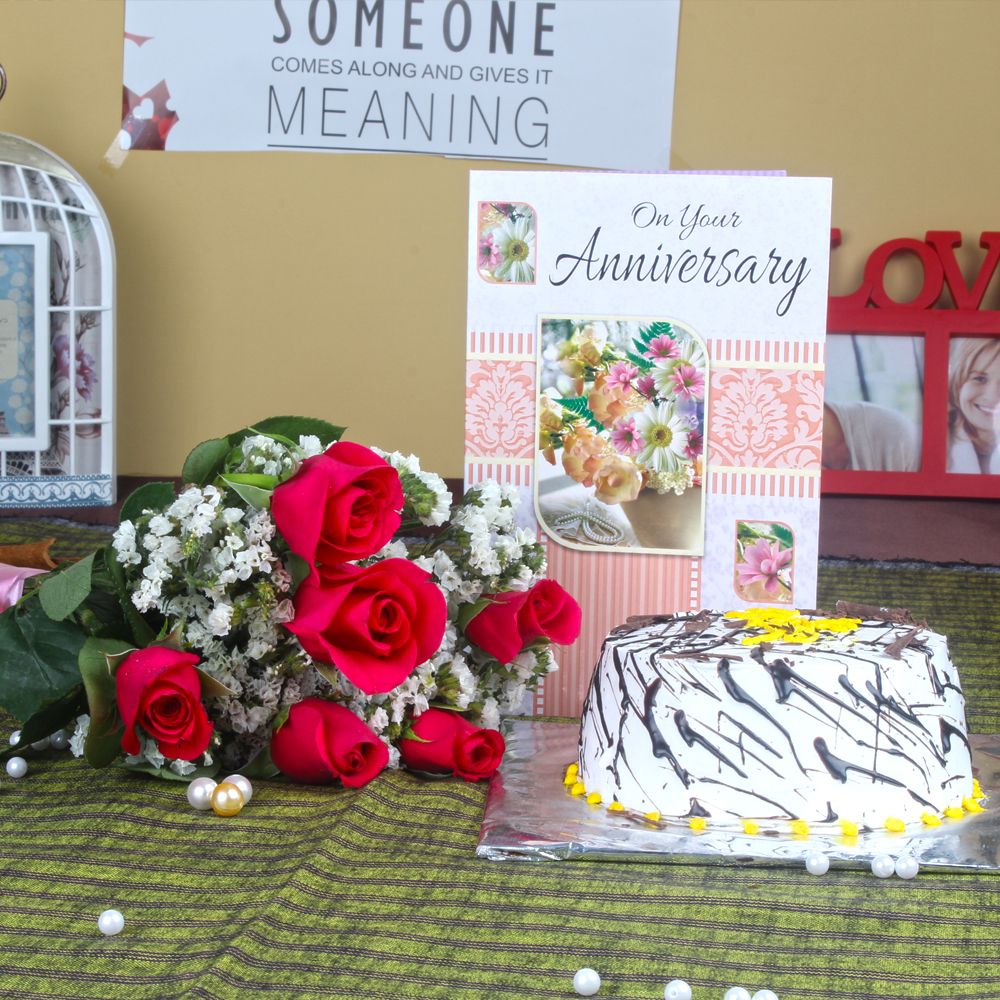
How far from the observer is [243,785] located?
77cm

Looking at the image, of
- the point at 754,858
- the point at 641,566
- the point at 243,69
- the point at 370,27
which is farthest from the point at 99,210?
the point at 754,858

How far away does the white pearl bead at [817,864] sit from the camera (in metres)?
0.66

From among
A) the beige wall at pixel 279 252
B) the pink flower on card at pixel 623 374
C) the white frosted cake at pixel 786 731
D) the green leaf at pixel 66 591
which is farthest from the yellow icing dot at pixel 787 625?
the beige wall at pixel 279 252

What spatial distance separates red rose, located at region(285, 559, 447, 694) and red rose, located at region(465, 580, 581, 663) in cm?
10

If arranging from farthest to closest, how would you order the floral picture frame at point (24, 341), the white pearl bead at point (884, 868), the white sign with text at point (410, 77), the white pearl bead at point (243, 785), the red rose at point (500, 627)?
the white sign with text at point (410, 77) < the floral picture frame at point (24, 341) < the red rose at point (500, 627) < the white pearl bead at point (243, 785) < the white pearl bead at point (884, 868)

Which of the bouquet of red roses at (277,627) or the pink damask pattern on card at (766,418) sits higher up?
the pink damask pattern on card at (766,418)

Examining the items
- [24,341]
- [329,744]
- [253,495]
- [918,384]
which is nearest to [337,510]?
[253,495]

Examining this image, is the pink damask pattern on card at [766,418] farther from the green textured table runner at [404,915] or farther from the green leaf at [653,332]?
the green textured table runner at [404,915]

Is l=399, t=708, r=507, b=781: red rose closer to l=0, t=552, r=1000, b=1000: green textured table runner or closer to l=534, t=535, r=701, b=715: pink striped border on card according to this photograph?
l=0, t=552, r=1000, b=1000: green textured table runner

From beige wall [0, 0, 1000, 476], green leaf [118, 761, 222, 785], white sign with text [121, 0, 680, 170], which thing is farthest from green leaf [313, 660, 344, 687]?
white sign with text [121, 0, 680, 170]

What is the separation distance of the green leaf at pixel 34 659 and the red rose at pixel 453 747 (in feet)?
0.77

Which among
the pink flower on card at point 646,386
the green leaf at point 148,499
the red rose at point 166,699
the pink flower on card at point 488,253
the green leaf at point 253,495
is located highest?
the pink flower on card at point 488,253

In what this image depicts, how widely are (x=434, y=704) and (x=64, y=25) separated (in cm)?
130

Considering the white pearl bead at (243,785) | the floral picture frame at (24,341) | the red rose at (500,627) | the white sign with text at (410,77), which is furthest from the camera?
the white sign with text at (410,77)
